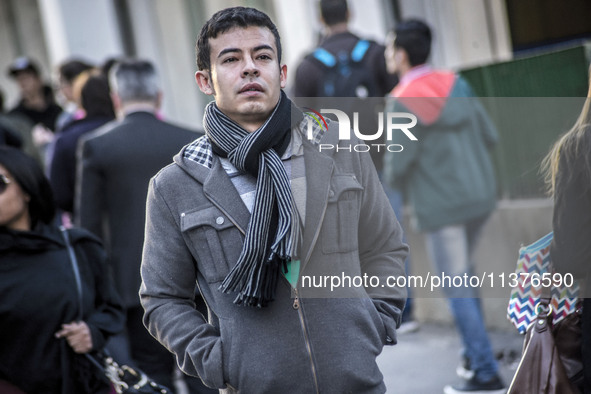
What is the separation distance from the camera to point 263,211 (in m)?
2.64

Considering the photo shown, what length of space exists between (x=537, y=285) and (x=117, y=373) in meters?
1.75

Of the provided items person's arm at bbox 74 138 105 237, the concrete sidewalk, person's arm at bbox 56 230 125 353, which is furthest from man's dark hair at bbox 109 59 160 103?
the concrete sidewalk

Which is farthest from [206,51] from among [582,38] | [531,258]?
[582,38]

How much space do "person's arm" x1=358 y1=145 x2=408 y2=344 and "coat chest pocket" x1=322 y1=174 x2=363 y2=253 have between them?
6 centimetres

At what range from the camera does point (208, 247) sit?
2723 millimetres

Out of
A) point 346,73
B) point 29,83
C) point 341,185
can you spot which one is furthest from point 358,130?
point 29,83

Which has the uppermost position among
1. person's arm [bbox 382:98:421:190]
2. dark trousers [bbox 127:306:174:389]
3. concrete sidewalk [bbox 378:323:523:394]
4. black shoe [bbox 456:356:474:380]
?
person's arm [bbox 382:98:421:190]

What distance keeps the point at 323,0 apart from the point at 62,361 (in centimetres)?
→ 330

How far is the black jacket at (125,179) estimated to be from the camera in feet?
15.9

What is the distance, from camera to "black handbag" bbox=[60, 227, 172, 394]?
3.76 m

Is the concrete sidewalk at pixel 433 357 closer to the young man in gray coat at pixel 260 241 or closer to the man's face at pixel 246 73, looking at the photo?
the young man in gray coat at pixel 260 241

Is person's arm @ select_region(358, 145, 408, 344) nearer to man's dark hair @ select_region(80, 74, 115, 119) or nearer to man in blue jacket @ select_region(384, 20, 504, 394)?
man in blue jacket @ select_region(384, 20, 504, 394)

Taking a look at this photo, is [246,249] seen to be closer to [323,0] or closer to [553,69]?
[553,69]

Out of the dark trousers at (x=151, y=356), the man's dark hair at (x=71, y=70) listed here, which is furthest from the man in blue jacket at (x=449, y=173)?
the man's dark hair at (x=71, y=70)
